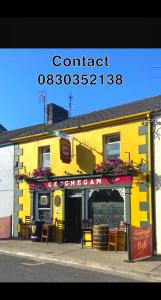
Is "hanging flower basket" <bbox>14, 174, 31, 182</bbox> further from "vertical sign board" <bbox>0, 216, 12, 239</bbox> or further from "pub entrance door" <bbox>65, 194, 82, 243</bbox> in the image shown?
"pub entrance door" <bbox>65, 194, 82, 243</bbox>

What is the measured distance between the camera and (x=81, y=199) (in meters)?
16.7

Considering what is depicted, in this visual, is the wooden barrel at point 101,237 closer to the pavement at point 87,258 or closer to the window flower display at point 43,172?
the pavement at point 87,258

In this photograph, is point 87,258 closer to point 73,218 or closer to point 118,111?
point 73,218

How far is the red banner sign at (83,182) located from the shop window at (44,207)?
0.50m

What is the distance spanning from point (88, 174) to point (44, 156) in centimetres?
327

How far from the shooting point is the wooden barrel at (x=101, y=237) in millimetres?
13867

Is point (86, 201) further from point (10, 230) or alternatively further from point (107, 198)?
point (10, 230)

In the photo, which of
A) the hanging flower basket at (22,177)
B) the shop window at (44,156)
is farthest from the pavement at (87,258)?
the shop window at (44,156)

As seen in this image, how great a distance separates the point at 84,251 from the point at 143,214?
2489 mm

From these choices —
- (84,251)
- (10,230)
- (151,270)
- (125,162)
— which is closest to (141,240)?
(151,270)

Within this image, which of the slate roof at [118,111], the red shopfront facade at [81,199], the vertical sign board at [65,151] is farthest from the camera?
the vertical sign board at [65,151]

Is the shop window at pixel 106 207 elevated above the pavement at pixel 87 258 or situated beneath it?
elevated above

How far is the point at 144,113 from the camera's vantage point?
46.1 ft

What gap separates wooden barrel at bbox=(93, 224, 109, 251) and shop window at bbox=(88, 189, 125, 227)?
1102 mm
